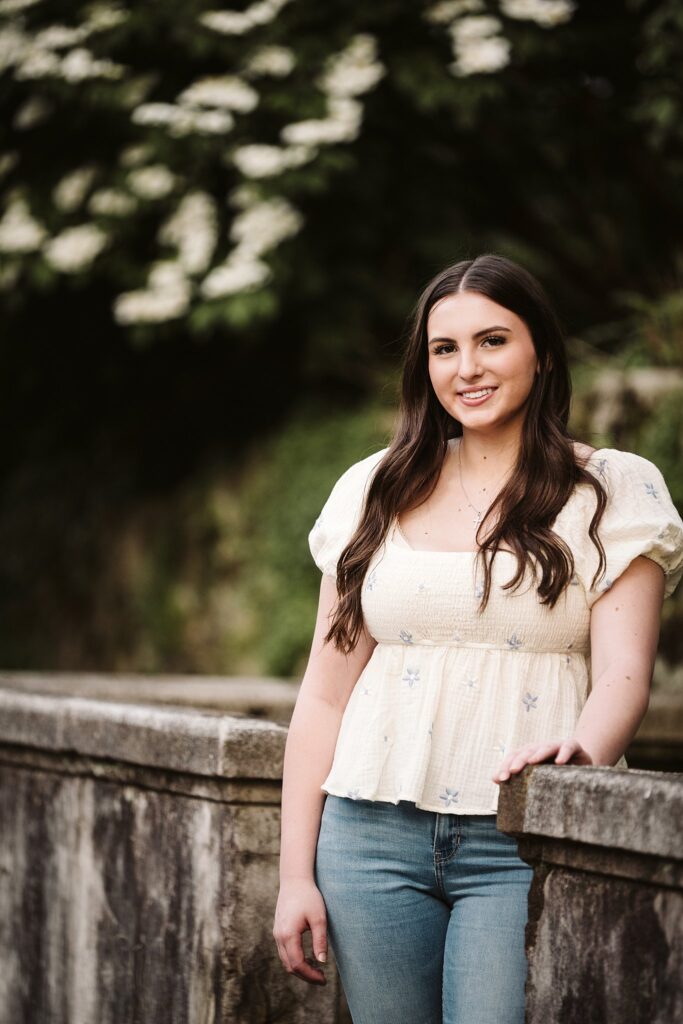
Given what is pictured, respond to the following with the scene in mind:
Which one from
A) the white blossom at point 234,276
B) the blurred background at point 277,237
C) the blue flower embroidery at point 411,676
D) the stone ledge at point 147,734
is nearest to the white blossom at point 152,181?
the blurred background at point 277,237

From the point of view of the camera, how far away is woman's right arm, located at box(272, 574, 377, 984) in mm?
2404

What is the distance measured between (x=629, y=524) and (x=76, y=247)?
554cm

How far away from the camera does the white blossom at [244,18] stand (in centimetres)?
639

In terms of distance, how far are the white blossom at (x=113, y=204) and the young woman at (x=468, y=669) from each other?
5.06m

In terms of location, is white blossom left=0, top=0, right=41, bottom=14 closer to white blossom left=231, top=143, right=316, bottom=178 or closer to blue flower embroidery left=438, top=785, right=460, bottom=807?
white blossom left=231, top=143, right=316, bottom=178

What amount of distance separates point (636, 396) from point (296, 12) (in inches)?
99.7

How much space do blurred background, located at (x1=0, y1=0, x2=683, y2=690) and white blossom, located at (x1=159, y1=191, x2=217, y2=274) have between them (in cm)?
2

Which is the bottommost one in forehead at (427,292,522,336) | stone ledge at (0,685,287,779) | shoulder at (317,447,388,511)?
stone ledge at (0,685,287,779)

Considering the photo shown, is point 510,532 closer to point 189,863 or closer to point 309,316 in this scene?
point 189,863

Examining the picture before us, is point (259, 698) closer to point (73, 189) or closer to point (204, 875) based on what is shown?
point (204, 875)

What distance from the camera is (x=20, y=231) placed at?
290 inches

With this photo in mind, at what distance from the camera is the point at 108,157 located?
301 inches

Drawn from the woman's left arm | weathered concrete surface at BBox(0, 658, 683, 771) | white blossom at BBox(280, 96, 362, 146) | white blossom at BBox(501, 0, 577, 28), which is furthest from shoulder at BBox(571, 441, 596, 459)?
white blossom at BBox(501, 0, 577, 28)

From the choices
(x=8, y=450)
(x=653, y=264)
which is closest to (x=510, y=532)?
(x=653, y=264)
